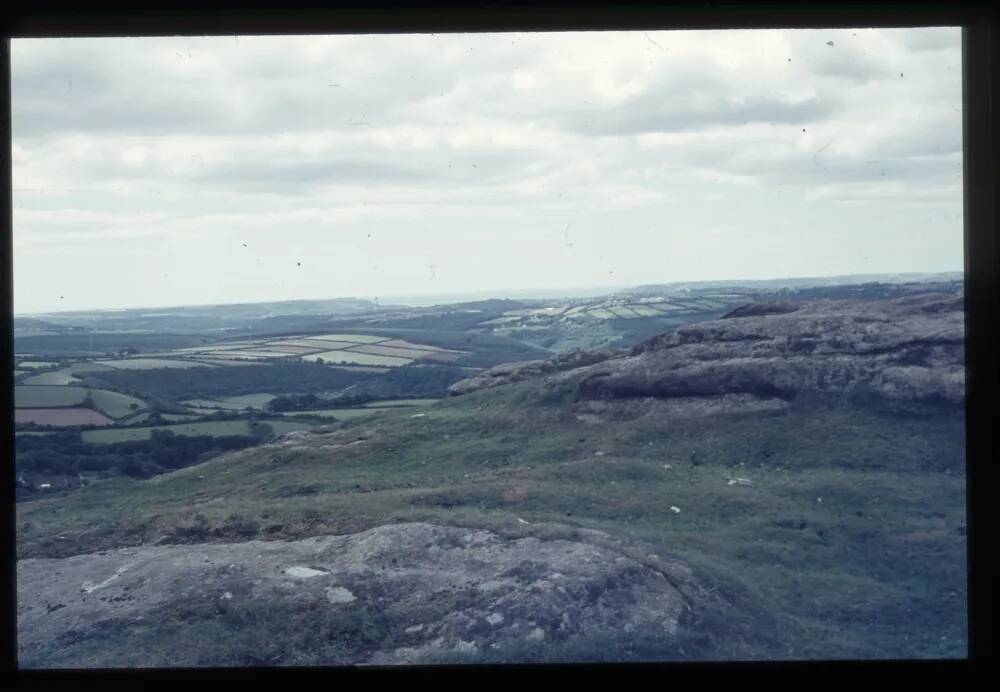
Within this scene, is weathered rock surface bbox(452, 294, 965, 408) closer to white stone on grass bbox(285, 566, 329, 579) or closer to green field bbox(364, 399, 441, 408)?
green field bbox(364, 399, 441, 408)

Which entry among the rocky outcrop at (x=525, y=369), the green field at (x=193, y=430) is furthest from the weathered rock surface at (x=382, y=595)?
the rocky outcrop at (x=525, y=369)

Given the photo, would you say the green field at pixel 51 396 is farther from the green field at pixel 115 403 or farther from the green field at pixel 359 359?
the green field at pixel 359 359

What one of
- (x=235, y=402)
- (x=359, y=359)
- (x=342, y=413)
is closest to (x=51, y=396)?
(x=235, y=402)

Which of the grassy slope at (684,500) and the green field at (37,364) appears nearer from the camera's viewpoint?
the grassy slope at (684,500)

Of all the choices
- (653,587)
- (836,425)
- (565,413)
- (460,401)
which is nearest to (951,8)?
(653,587)

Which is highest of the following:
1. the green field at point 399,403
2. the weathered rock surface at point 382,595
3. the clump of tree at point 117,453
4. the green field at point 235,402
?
the green field at point 235,402

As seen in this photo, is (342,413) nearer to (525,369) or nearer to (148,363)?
(148,363)
